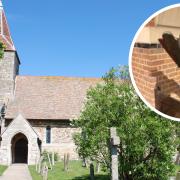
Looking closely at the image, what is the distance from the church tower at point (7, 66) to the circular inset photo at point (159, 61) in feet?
120

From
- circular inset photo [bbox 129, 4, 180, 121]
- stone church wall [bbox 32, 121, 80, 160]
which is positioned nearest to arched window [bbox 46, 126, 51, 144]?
stone church wall [bbox 32, 121, 80, 160]

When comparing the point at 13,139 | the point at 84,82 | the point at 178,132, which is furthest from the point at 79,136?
the point at 84,82

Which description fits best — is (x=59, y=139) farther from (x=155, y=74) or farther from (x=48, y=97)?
(x=155, y=74)

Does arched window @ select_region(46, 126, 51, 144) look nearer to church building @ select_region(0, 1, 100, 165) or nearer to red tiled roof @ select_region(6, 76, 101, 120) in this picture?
church building @ select_region(0, 1, 100, 165)

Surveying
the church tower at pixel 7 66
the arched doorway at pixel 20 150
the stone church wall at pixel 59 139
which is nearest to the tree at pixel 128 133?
the stone church wall at pixel 59 139

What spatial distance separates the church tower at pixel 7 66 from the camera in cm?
3803

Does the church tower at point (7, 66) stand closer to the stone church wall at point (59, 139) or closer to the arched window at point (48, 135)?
the stone church wall at point (59, 139)

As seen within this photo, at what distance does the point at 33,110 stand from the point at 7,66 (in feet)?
20.2

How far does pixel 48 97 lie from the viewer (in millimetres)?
38219

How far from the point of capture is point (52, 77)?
Answer: 40.7 meters

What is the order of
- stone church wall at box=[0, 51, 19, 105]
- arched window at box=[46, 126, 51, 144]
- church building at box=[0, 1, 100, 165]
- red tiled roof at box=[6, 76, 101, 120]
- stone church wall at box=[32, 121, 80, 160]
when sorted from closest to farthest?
church building at box=[0, 1, 100, 165], stone church wall at box=[32, 121, 80, 160], arched window at box=[46, 126, 51, 144], red tiled roof at box=[6, 76, 101, 120], stone church wall at box=[0, 51, 19, 105]

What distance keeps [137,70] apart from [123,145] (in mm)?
13561

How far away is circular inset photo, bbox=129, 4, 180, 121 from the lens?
150 cm

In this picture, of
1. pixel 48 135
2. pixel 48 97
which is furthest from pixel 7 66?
pixel 48 135
